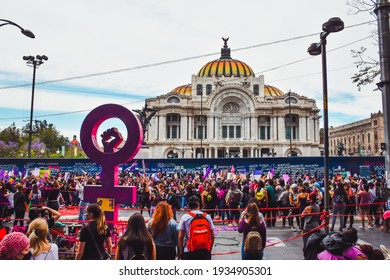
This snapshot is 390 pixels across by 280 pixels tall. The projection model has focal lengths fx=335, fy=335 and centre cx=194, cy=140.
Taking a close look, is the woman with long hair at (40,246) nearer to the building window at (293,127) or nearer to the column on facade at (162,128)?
the column on facade at (162,128)

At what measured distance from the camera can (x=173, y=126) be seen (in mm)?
63562

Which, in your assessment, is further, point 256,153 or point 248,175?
point 256,153

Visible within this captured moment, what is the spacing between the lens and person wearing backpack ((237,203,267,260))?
4949 mm

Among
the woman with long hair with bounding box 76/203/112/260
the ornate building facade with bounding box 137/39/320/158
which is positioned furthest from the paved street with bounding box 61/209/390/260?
the ornate building facade with bounding box 137/39/320/158

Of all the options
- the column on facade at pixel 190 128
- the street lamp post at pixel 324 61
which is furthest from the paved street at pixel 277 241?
the column on facade at pixel 190 128

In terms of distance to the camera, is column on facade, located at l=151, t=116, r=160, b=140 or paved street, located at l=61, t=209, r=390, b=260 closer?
paved street, located at l=61, t=209, r=390, b=260

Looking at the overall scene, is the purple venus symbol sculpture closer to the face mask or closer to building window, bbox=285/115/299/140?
the face mask

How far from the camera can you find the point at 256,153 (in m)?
61.2

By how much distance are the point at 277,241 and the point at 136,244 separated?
21.4ft

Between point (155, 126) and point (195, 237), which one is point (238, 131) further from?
point (195, 237)

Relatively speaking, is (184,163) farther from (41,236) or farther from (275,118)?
(275,118)

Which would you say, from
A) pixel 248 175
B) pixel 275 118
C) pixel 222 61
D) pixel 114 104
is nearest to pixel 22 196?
pixel 114 104

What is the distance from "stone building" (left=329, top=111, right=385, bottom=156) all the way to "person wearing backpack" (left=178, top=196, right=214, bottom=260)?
6038cm
